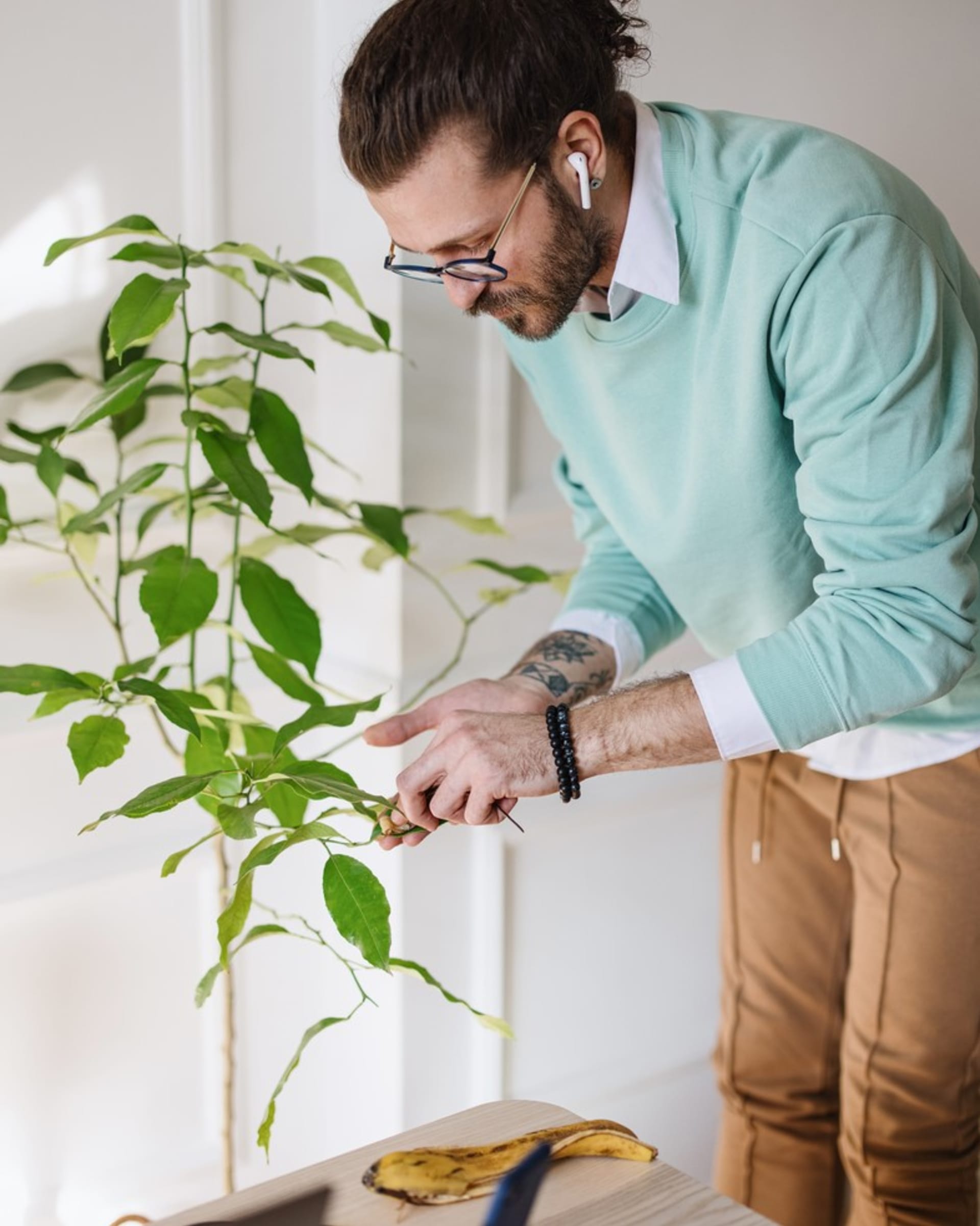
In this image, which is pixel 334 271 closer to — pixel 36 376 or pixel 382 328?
pixel 382 328

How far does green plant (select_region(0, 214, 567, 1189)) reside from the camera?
1.06m

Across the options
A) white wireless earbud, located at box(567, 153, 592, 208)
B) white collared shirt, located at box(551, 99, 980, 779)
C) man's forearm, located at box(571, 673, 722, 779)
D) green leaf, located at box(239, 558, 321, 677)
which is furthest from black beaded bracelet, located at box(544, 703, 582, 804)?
white wireless earbud, located at box(567, 153, 592, 208)

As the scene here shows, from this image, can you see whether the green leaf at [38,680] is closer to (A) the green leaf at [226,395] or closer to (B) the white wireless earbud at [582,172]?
(A) the green leaf at [226,395]

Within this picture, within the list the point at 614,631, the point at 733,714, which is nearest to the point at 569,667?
the point at 614,631

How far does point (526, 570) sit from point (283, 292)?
0.46 metres

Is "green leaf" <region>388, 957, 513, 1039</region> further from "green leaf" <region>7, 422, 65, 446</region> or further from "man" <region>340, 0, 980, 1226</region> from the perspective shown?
"green leaf" <region>7, 422, 65, 446</region>

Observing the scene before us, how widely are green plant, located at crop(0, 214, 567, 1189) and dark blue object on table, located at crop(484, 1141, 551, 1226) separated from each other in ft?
1.06

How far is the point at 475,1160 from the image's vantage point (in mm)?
917

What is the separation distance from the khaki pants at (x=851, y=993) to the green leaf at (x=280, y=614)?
24.4 inches

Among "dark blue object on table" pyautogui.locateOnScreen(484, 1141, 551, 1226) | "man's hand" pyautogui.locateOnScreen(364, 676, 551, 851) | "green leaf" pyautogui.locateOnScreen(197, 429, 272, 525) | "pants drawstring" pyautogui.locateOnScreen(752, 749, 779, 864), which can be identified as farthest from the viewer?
"pants drawstring" pyautogui.locateOnScreen(752, 749, 779, 864)

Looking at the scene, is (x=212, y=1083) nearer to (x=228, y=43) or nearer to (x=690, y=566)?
(x=690, y=566)

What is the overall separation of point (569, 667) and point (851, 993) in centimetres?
53

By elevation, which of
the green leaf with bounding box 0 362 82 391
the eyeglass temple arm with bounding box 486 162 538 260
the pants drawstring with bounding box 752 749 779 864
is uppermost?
the eyeglass temple arm with bounding box 486 162 538 260

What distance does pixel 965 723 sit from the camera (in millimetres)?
1452
